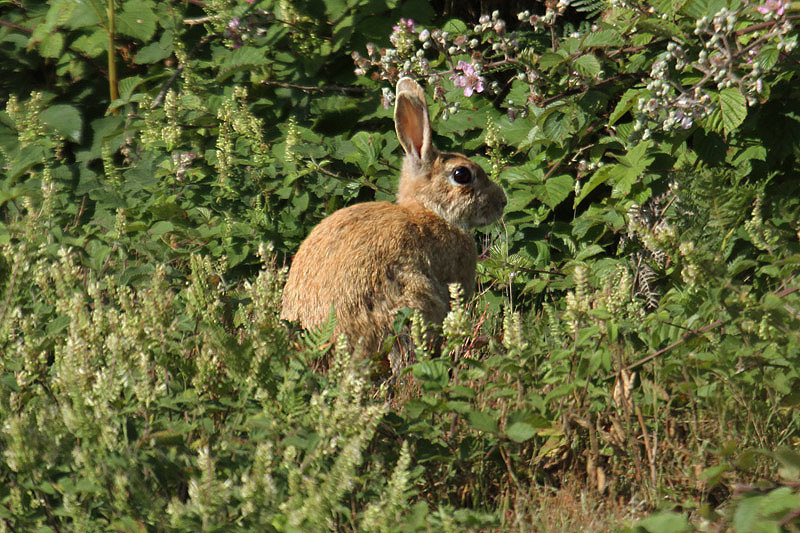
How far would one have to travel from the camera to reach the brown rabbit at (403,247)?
4316mm

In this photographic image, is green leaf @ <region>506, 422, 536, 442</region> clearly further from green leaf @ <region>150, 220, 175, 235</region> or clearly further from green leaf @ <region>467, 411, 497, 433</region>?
green leaf @ <region>150, 220, 175, 235</region>

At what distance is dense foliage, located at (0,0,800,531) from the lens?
2729 millimetres

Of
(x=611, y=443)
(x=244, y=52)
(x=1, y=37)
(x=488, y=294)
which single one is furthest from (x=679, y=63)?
(x=1, y=37)

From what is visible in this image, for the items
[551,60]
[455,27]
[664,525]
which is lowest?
[664,525]

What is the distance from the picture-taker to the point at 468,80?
5.32 metres

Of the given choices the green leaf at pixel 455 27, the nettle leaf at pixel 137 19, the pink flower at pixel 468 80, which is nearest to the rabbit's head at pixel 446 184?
the pink flower at pixel 468 80

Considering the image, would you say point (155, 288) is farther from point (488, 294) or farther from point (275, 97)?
point (275, 97)

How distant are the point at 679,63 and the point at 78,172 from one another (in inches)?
156

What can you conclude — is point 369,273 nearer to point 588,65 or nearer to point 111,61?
point 588,65

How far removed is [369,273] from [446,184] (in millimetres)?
1268

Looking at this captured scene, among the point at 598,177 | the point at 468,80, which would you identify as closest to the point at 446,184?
the point at 468,80

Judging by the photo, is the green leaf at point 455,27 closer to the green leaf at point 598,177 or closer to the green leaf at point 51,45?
the green leaf at point 598,177

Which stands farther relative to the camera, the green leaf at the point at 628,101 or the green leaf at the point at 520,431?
the green leaf at the point at 628,101

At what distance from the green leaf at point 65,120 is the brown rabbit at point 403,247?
2.31 m
